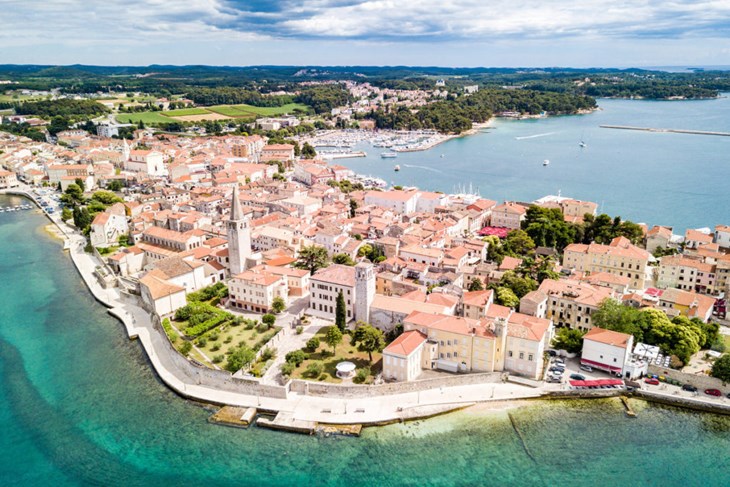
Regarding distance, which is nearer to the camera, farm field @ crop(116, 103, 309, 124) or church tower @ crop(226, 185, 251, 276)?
church tower @ crop(226, 185, 251, 276)

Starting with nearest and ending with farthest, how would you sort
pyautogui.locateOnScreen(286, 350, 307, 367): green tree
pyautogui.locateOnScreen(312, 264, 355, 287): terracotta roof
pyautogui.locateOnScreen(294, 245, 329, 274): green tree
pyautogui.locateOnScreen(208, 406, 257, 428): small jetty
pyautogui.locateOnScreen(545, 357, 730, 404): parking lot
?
1. pyautogui.locateOnScreen(208, 406, 257, 428): small jetty
2. pyautogui.locateOnScreen(545, 357, 730, 404): parking lot
3. pyautogui.locateOnScreen(286, 350, 307, 367): green tree
4. pyautogui.locateOnScreen(312, 264, 355, 287): terracotta roof
5. pyautogui.locateOnScreen(294, 245, 329, 274): green tree

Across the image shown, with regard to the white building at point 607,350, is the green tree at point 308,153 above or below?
above

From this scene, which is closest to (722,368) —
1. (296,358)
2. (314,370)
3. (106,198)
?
(314,370)

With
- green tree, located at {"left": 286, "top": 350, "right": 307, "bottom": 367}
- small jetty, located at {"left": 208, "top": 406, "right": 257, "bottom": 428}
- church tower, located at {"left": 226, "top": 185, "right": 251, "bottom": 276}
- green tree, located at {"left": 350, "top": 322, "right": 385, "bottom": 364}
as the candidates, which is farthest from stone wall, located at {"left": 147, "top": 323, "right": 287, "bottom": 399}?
church tower, located at {"left": 226, "top": 185, "right": 251, "bottom": 276}

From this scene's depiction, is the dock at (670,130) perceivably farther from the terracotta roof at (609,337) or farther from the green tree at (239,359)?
the green tree at (239,359)

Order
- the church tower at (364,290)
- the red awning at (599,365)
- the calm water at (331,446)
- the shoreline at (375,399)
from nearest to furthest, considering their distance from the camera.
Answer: the calm water at (331,446), the shoreline at (375,399), the red awning at (599,365), the church tower at (364,290)

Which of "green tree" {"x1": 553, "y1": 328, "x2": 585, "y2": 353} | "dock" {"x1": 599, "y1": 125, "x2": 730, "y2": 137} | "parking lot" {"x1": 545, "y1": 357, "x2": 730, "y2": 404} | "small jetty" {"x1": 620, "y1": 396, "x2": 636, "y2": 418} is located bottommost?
"small jetty" {"x1": 620, "y1": 396, "x2": 636, "y2": 418}

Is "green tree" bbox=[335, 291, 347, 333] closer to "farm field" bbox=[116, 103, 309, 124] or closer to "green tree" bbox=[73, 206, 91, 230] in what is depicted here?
"green tree" bbox=[73, 206, 91, 230]

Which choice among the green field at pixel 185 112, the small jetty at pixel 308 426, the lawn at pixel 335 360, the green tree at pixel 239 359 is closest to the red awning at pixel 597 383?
the lawn at pixel 335 360
